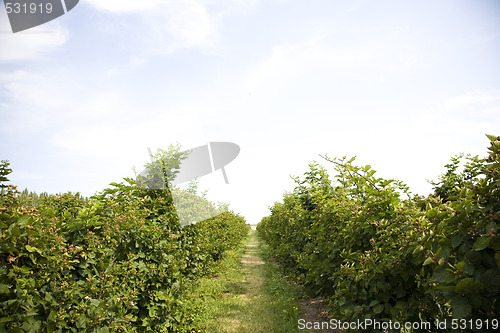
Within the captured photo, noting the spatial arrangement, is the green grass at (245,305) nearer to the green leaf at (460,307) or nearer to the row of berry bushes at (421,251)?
the row of berry bushes at (421,251)

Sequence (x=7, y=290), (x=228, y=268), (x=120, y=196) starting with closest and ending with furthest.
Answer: (x=7, y=290) < (x=120, y=196) < (x=228, y=268)

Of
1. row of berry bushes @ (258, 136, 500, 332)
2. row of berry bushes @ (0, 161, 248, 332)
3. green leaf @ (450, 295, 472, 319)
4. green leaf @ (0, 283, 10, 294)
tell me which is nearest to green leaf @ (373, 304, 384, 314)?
row of berry bushes @ (258, 136, 500, 332)

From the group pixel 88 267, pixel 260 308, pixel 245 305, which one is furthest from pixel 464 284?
pixel 245 305

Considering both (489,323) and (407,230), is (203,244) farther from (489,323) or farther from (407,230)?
(489,323)

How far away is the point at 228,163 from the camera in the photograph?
827 cm

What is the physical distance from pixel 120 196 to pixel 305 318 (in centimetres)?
450

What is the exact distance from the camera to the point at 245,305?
732 cm

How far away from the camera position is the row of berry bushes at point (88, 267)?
7.66 ft

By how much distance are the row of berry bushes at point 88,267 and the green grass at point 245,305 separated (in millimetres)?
1017

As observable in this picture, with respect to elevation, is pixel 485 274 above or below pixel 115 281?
above

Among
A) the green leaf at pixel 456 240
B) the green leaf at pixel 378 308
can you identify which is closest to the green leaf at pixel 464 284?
the green leaf at pixel 456 240

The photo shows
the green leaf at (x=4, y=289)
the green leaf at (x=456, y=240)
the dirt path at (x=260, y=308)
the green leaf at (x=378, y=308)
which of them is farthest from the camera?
the dirt path at (x=260, y=308)

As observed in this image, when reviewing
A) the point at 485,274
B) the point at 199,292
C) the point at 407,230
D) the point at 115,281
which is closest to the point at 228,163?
the point at 199,292

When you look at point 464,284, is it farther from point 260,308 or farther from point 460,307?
point 260,308
